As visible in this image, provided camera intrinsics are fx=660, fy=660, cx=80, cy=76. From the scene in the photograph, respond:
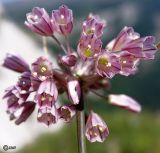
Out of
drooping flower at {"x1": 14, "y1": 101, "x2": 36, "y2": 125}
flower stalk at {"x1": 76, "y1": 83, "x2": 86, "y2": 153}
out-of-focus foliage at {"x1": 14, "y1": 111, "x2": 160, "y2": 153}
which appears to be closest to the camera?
flower stalk at {"x1": 76, "y1": 83, "x2": 86, "y2": 153}

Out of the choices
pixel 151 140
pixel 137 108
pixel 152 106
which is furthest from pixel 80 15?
pixel 137 108

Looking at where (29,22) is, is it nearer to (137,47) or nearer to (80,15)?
(137,47)

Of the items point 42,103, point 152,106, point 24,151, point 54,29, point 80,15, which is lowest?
point 42,103

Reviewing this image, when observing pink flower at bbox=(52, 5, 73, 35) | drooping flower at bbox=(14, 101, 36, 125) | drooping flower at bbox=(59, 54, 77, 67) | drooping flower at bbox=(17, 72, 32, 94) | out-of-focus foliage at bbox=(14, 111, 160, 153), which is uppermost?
out-of-focus foliage at bbox=(14, 111, 160, 153)

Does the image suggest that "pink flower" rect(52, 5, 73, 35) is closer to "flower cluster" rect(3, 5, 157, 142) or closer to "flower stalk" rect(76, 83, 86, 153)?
"flower cluster" rect(3, 5, 157, 142)

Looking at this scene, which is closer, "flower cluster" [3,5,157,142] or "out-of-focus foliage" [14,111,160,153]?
"flower cluster" [3,5,157,142]

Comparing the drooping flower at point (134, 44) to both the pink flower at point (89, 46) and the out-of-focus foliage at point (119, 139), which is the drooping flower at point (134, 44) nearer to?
the pink flower at point (89, 46)

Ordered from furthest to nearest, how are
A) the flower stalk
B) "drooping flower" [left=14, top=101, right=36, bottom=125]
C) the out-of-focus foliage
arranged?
1. the out-of-focus foliage
2. "drooping flower" [left=14, top=101, right=36, bottom=125]
3. the flower stalk

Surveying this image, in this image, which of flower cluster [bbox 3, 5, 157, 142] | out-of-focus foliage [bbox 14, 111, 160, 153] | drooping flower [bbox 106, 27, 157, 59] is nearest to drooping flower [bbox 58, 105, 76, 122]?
flower cluster [bbox 3, 5, 157, 142]
